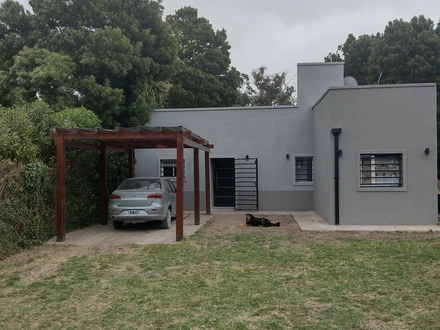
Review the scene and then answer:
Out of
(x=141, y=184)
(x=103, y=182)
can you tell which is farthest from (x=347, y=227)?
(x=103, y=182)

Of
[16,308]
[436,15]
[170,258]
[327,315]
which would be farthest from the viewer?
[436,15]

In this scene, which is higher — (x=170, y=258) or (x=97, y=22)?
(x=97, y=22)

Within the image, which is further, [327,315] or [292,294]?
[292,294]

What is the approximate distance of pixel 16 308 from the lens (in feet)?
16.3

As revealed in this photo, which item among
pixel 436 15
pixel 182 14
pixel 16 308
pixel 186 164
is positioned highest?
pixel 182 14

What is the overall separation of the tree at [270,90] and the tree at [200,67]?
4778 millimetres

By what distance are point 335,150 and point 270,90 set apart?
2302cm

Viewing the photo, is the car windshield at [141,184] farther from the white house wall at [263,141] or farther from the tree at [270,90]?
the tree at [270,90]

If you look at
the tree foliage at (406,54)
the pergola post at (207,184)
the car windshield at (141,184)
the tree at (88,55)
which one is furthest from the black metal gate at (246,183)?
the tree foliage at (406,54)

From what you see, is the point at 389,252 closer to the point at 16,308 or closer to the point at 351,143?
the point at 351,143

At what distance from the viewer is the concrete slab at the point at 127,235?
9234 mm

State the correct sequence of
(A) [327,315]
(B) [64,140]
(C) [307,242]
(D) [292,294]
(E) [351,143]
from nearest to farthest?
(A) [327,315], (D) [292,294], (C) [307,242], (B) [64,140], (E) [351,143]

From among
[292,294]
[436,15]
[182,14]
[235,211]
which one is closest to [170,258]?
[292,294]

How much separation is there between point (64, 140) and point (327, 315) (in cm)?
745
